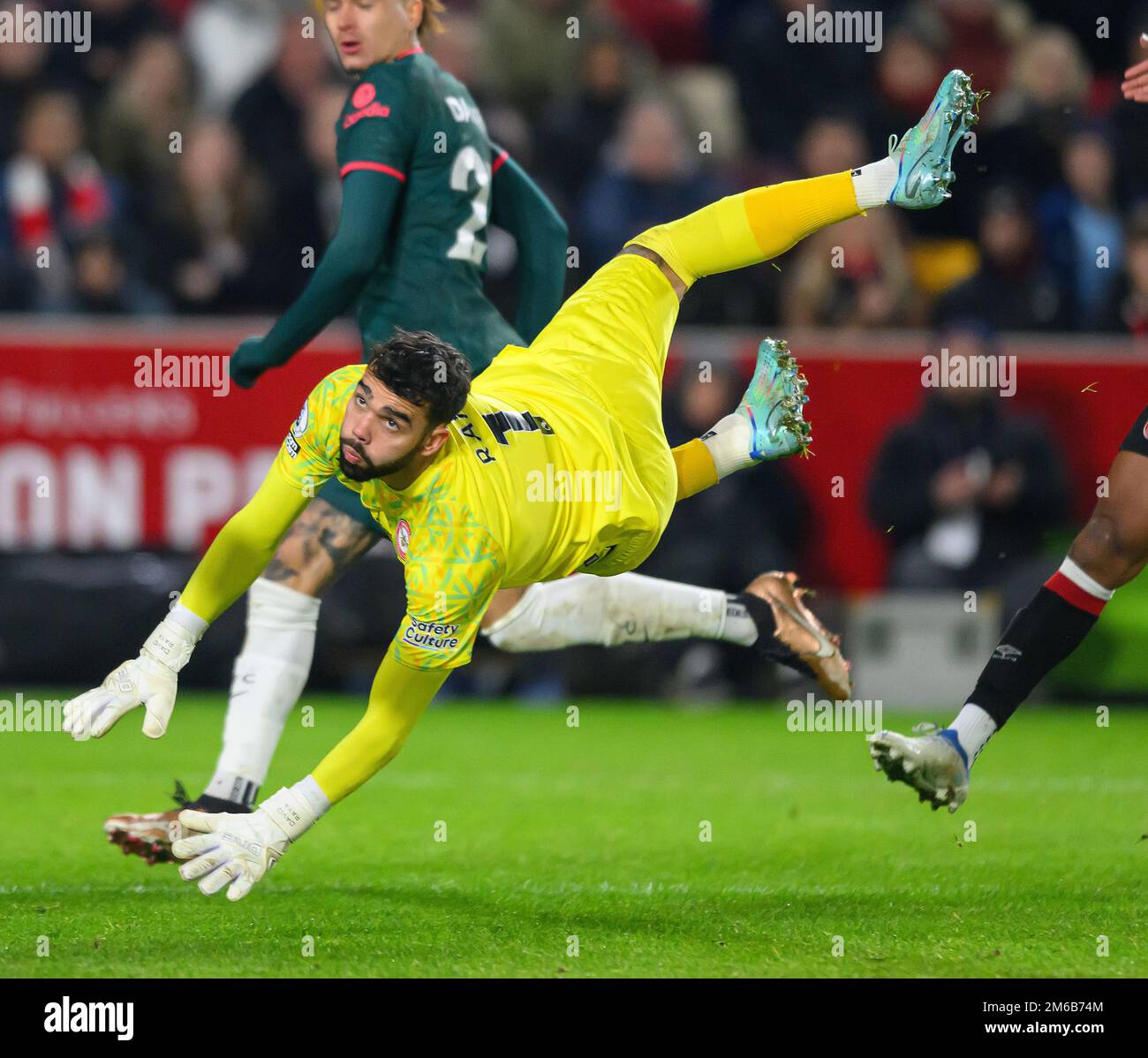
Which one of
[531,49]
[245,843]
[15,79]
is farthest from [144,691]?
[531,49]

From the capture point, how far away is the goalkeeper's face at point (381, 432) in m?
4.52

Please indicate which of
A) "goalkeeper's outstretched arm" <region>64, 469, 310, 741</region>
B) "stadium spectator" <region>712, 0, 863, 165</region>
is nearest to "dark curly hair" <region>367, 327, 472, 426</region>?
"goalkeeper's outstretched arm" <region>64, 469, 310, 741</region>

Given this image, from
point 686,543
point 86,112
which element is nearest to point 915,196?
point 686,543

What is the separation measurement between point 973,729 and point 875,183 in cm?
164

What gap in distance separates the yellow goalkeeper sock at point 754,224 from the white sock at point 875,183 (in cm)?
2

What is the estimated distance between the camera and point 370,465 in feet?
14.9

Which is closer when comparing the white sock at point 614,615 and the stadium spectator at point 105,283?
the white sock at point 614,615

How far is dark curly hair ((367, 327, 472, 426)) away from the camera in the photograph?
4516 mm

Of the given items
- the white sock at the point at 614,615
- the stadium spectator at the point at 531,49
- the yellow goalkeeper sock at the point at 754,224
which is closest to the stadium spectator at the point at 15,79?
the stadium spectator at the point at 531,49

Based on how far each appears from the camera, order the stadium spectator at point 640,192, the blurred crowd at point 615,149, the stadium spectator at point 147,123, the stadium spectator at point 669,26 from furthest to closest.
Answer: the stadium spectator at point 669,26
the stadium spectator at point 147,123
the stadium spectator at point 640,192
the blurred crowd at point 615,149

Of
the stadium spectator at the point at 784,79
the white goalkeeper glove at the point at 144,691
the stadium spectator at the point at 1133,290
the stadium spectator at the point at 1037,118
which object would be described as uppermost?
the stadium spectator at the point at 784,79

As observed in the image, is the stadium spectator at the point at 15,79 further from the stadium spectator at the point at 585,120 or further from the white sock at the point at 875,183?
the white sock at the point at 875,183

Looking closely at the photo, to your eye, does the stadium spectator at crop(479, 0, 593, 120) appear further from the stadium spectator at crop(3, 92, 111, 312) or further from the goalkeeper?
the goalkeeper

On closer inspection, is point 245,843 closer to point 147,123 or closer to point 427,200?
point 427,200
